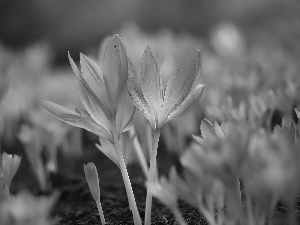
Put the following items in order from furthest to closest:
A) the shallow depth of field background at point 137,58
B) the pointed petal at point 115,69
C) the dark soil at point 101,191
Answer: the shallow depth of field background at point 137,58 → the dark soil at point 101,191 → the pointed petal at point 115,69

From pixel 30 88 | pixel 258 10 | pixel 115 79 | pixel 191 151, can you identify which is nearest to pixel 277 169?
pixel 191 151

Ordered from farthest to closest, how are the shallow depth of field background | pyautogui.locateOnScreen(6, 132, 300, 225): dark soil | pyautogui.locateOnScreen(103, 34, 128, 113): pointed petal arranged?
the shallow depth of field background → pyautogui.locateOnScreen(6, 132, 300, 225): dark soil → pyautogui.locateOnScreen(103, 34, 128, 113): pointed petal

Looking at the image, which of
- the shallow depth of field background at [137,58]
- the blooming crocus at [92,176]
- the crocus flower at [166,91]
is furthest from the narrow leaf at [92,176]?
the shallow depth of field background at [137,58]

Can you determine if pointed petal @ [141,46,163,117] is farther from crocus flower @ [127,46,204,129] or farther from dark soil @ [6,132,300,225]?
dark soil @ [6,132,300,225]

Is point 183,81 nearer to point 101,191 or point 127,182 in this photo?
point 127,182

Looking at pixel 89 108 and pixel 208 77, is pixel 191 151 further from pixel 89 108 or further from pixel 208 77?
pixel 208 77

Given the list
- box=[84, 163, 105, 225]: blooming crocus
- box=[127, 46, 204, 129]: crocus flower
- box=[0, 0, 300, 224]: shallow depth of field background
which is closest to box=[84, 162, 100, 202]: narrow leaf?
box=[84, 163, 105, 225]: blooming crocus

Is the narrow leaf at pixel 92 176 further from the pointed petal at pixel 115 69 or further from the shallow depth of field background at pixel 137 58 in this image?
the shallow depth of field background at pixel 137 58
